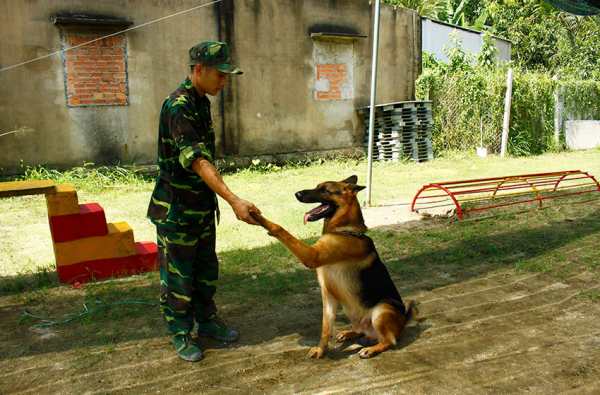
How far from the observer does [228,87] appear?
12.1 metres

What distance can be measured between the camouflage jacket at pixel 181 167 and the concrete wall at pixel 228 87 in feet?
26.0

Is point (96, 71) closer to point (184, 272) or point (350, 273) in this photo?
point (184, 272)

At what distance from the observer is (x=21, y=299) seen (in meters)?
4.85

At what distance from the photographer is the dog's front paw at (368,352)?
3480mm

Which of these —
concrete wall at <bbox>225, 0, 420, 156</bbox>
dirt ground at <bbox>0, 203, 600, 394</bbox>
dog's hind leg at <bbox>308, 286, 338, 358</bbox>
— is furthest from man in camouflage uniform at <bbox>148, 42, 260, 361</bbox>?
concrete wall at <bbox>225, 0, 420, 156</bbox>

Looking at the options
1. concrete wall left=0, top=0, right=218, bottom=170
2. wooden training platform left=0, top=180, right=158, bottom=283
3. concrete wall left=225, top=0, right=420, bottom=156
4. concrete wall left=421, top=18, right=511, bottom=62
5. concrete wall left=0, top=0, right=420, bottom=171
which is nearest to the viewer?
wooden training platform left=0, top=180, right=158, bottom=283

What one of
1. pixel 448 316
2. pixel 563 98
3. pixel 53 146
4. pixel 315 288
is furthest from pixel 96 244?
pixel 563 98

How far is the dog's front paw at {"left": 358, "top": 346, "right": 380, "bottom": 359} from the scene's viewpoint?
3.48 metres

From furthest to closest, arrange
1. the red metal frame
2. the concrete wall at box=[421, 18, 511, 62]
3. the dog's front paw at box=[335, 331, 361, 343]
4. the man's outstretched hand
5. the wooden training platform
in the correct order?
the concrete wall at box=[421, 18, 511, 62] → the red metal frame → the wooden training platform → the dog's front paw at box=[335, 331, 361, 343] → the man's outstretched hand

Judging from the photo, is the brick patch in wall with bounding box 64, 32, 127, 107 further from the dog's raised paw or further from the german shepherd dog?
the dog's raised paw

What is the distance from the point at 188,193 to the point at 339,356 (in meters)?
1.49

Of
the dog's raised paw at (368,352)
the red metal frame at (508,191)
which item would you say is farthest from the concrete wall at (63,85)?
the dog's raised paw at (368,352)

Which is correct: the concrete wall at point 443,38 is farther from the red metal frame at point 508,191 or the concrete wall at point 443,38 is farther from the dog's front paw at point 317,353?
the dog's front paw at point 317,353

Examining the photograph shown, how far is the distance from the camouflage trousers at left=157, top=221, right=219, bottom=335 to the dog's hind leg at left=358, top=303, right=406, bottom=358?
114 cm
